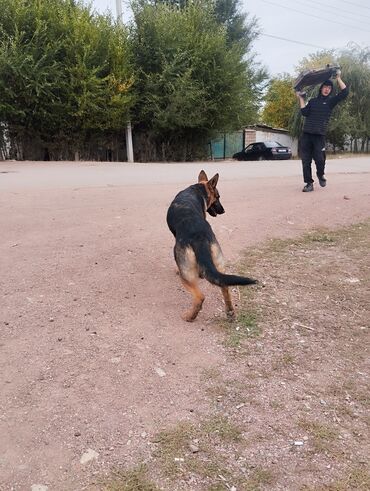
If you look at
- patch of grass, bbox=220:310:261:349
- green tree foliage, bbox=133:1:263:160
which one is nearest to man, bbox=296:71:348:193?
patch of grass, bbox=220:310:261:349

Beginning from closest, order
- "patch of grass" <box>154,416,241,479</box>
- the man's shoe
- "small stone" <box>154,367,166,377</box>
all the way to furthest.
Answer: "patch of grass" <box>154,416,241,479</box>
"small stone" <box>154,367,166,377</box>
the man's shoe

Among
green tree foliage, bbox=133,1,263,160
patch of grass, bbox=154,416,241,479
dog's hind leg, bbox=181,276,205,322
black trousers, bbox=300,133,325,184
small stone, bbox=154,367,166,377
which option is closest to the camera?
patch of grass, bbox=154,416,241,479

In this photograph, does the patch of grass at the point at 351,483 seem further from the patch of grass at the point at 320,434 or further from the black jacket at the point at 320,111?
the black jacket at the point at 320,111

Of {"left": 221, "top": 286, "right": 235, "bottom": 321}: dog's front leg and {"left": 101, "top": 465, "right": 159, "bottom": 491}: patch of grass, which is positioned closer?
{"left": 101, "top": 465, "right": 159, "bottom": 491}: patch of grass

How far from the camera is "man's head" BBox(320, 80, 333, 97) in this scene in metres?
8.43

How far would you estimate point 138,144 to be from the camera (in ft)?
81.7

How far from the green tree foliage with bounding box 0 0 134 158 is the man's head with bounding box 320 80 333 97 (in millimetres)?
12709

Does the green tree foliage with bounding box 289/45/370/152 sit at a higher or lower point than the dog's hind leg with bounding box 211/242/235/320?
higher

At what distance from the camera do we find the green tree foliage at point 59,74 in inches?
688

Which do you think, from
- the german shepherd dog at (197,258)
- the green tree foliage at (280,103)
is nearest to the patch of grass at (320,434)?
the german shepherd dog at (197,258)

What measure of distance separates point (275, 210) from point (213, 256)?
4280 mm

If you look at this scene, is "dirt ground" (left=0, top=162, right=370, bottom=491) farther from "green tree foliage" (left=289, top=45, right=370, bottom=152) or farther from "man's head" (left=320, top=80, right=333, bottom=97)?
"green tree foliage" (left=289, top=45, right=370, bottom=152)

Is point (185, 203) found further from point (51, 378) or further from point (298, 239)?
point (298, 239)

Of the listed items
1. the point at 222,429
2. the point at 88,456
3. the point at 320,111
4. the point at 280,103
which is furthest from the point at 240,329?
the point at 280,103
